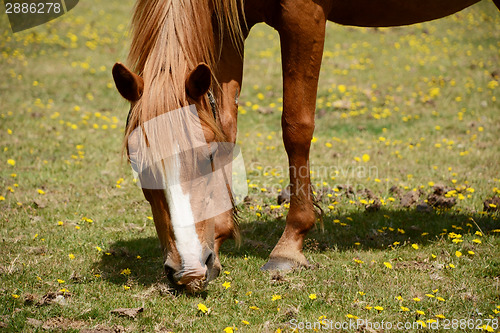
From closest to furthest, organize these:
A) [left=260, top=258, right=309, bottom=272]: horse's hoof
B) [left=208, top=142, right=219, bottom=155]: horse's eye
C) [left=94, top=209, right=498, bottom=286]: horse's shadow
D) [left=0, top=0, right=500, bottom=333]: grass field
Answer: [left=208, top=142, right=219, bottom=155]: horse's eye, [left=0, top=0, right=500, bottom=333]: grass field, [left=260, top=258, right=309, bottom=272]: horse's hoof, [left=94, top=209, right=498, bottom=286]: horse's shadow

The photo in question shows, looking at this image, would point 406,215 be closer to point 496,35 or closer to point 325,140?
point 325,140

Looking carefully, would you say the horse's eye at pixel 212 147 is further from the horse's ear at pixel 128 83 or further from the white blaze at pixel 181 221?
the horse's ear at pixel 128 83

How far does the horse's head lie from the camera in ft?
9.60

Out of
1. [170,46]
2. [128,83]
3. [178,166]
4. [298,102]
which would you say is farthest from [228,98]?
[178,166]

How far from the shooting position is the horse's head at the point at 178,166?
2.93 metres

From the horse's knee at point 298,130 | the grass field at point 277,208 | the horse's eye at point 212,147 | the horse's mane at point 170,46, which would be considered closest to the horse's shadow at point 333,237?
the grass field at point 277,208

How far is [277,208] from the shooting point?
5.12 m

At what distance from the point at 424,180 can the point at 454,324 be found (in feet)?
9.96

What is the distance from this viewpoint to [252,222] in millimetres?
4867

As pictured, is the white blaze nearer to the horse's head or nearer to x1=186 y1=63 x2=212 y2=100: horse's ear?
the horse's head

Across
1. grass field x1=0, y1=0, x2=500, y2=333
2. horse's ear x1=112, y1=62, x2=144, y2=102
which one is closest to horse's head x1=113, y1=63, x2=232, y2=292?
horse's ear x1=112, y1=62, x2=144, y2=102

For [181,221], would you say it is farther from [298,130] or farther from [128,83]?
[298,130]

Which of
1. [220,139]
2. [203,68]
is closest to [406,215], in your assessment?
[220,139]

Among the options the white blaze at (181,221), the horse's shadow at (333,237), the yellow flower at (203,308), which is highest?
the white blaze at (181,221)
